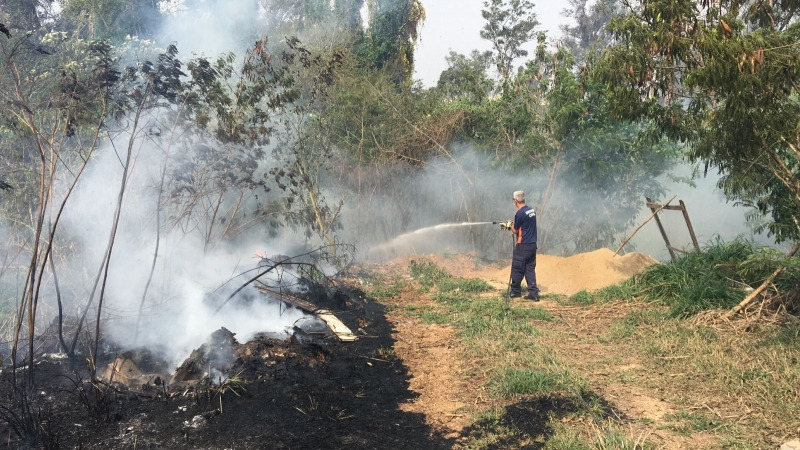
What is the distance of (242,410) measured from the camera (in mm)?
4383

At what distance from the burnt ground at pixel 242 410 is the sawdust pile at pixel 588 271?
5.29m

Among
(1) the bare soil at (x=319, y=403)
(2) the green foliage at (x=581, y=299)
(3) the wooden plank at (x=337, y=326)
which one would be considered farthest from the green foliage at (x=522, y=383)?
(2) the green foliage at (x=581, y=299)

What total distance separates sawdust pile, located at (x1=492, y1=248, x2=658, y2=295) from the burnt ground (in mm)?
5292

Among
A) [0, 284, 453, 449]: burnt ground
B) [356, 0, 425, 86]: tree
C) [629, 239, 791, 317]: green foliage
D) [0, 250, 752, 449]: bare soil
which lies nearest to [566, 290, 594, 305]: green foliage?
[629, 239, 791, 317]: green foliage

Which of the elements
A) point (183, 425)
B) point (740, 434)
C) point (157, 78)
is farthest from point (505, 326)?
point (157, 78)

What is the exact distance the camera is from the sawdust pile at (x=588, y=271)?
984cm

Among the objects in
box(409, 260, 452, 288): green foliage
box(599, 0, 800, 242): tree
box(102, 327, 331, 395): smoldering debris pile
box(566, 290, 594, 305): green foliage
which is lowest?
box(566, 290, 594, 305): green foliage

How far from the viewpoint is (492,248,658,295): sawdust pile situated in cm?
984

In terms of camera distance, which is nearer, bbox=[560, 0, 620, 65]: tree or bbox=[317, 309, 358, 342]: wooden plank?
bbox=[317, 309, 358, 342]: wooden plank

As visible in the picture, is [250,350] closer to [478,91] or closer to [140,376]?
[140,376]

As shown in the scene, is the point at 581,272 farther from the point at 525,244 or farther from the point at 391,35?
the point at 391,35

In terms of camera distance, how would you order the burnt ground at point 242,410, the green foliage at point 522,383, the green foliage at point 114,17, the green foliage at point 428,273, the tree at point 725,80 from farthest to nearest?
the green foliage at point 114,17
the green foliage at point 428,273
the green foliage at point 522,383
the tree at point 725,80
the burnt ground at point 242,410

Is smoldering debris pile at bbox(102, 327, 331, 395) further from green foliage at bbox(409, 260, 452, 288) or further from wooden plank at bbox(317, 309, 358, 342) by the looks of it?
green foliage at bbox(409, 260, 452, 288)

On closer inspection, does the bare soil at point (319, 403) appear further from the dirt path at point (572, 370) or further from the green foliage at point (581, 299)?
the green foliage at point (581, 299)
